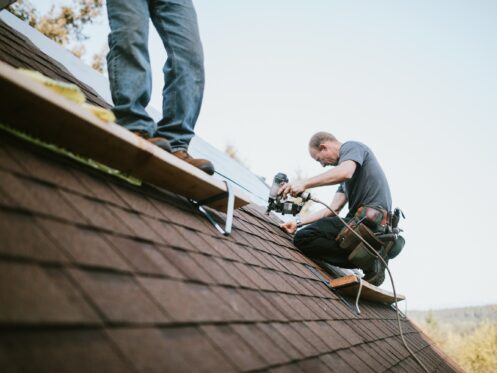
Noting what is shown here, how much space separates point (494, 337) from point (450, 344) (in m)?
4.04

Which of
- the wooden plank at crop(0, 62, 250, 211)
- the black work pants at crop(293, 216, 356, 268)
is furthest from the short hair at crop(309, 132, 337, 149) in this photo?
the wooden plank at crop(0, 62, 250, 211)

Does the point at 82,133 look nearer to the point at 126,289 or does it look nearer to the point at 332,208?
the point at 126,289

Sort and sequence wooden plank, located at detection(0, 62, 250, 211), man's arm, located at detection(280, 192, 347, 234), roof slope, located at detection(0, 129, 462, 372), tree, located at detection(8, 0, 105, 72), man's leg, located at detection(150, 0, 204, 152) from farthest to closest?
1. tree, located at detection(8, 0, 105, 72)
2. man's arm, located at detection(280, 192, 347, 234)
3. man's leg, located at detection(150, 0, 204, 152)
4. wooden plank, located at detection(0, 62, 250, 211)
5. roof slope, located at detection(0, 129, 462, 372)

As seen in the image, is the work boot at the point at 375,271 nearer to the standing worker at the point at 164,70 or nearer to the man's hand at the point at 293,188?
the man's hand at the point at 293,188

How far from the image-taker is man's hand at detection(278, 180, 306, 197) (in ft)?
9.48

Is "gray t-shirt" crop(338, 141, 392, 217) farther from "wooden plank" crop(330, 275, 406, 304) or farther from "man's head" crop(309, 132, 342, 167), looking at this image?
"wooden plank" crop(330, 275, 406, 304)

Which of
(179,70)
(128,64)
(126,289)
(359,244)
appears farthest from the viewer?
(359,244)

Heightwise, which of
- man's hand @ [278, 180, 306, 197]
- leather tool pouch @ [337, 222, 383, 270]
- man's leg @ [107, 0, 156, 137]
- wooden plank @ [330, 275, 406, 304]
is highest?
man's leg @ [107, 0, 156, 137]

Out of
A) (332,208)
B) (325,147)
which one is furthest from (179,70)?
(332,208)

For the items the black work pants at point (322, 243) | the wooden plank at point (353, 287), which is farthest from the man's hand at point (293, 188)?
the wooden plank at point (353, 287)

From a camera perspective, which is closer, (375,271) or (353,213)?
(375,271)

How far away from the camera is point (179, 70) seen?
1.88 meters

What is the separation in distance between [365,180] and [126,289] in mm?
2990

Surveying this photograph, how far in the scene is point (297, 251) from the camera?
9.98ft
